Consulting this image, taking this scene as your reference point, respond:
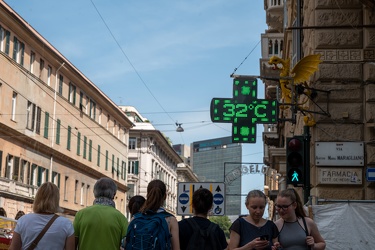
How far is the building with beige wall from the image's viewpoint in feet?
138

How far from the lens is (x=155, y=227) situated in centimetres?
695

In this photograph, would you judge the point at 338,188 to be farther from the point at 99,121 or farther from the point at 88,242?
the point at 99,121

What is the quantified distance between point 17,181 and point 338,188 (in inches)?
1199

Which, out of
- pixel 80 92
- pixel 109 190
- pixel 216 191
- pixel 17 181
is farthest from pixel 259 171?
pixel 109 190

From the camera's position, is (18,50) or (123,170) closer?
(18,50)

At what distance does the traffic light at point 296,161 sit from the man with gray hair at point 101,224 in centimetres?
535

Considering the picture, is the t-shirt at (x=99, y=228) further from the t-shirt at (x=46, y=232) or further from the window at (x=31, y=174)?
the window at (x=31, y=174)

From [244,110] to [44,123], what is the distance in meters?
31.5

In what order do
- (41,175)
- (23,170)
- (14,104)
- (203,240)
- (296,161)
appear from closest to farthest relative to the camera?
(203,240), (296,161), (14,104), (23,170), (41,175)

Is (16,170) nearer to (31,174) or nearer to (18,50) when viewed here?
(31,174)

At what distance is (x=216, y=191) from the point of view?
17844 mm

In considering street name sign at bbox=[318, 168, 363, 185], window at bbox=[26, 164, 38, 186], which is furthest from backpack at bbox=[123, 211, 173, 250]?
window at bbox=[26, 164, 38, 186]

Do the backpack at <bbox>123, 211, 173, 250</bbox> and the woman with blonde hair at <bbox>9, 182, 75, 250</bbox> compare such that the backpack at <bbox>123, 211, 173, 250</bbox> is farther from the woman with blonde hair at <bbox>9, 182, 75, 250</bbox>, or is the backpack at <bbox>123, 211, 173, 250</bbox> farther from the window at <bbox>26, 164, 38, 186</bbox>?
the window at <bbox>26, 164, 38, 186</bbox>

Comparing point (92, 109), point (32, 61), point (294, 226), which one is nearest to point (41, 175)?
point (32, 61)
